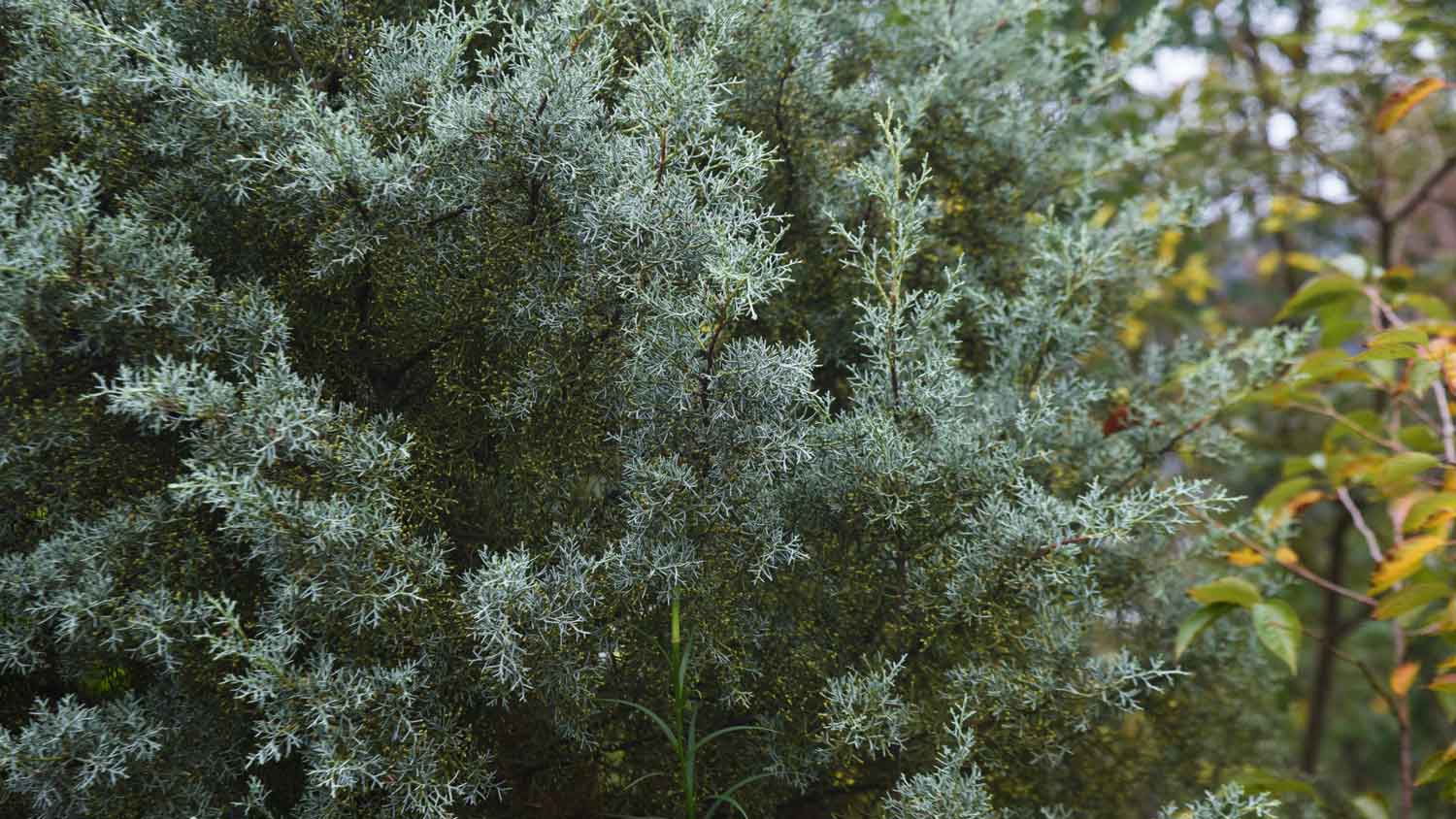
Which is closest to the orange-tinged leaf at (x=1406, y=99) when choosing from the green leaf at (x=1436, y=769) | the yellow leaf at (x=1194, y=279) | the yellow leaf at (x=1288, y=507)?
the yellow leaf at (x=1288, y=507)

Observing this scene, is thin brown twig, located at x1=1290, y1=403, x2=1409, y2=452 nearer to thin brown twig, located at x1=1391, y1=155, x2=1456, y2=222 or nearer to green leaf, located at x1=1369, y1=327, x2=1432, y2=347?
green leaf, located at x1=1369, y1=327, x2=1432, y2=347

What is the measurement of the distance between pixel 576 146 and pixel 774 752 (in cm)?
99

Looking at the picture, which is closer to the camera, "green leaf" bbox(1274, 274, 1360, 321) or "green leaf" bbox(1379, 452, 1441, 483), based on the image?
"green leaf" bbox(1379, 452, 1441, 483)

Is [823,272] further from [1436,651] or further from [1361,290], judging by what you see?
[1436,651]

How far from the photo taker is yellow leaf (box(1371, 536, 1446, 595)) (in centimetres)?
172

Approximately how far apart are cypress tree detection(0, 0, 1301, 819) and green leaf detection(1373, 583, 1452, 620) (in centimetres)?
45

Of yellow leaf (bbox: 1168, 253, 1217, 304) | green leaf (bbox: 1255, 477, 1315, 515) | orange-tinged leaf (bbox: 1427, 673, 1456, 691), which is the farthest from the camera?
yellow leaf (bbox: 1168, 253, 1217, 304)

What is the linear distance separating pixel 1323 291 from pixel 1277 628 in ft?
2.64

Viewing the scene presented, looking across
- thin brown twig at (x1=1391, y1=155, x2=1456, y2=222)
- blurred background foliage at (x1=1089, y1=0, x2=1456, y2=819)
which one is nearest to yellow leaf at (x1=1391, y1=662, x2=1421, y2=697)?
blurred background foliage at (x1=1089, y1=0, x2=1456, y2=819)

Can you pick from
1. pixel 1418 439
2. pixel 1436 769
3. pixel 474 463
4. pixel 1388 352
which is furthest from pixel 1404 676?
pixel 474 463

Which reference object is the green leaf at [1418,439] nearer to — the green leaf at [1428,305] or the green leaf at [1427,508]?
the green leaf at [1428,305]

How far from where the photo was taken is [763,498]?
1524 mm

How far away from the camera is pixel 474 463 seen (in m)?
1.64

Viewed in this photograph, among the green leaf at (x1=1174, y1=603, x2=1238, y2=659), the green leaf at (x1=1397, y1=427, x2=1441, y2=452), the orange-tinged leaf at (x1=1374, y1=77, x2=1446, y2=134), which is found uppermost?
the orange-tinged leaf at (x1=1374, y1=77, x2=1446, y2=134)
